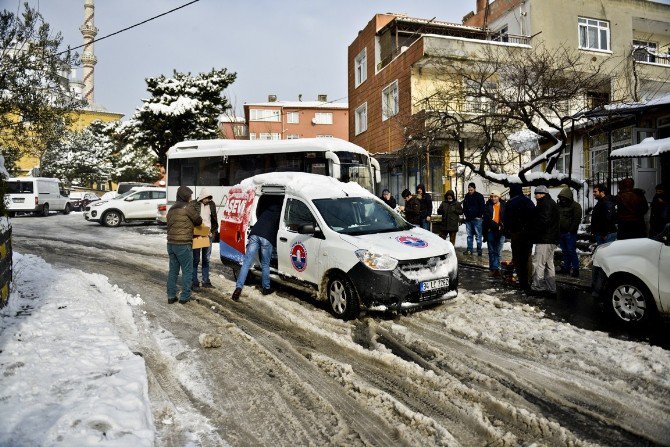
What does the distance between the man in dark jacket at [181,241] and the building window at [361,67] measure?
2380cm

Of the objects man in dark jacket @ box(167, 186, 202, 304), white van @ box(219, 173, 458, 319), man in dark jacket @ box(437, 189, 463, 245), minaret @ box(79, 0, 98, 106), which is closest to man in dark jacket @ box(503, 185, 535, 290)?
white van @ box(219, 173, 458, 319)

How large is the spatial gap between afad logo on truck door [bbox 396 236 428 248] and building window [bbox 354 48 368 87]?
24269 millimetres

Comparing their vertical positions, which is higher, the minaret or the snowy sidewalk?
the minaret

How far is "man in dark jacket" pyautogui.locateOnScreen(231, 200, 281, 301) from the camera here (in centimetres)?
775

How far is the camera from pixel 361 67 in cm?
3033

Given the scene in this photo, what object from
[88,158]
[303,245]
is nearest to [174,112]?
[303,245]

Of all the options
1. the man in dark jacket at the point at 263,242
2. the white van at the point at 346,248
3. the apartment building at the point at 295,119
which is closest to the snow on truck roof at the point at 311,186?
the white van at the point at 346,248

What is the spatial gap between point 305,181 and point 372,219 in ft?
4.36

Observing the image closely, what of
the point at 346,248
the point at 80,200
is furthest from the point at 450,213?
the point at 80,200

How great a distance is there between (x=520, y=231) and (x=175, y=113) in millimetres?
25152

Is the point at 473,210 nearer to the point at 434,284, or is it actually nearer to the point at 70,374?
the point at 434,284

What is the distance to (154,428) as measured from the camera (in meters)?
3.52

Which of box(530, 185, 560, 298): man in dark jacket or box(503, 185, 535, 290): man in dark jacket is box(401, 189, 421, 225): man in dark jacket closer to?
box(503, 185, 535, 290): man in dark jacket

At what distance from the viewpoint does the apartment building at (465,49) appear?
22.4 meters
